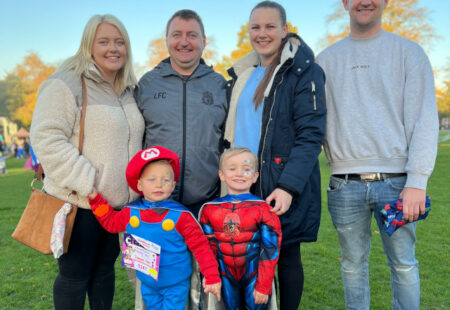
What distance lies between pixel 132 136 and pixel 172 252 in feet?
3.16

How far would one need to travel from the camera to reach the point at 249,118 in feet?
8.94

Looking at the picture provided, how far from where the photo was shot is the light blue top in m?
2.68

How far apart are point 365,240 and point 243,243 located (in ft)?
3.35

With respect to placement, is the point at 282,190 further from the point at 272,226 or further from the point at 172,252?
the point at 172,252

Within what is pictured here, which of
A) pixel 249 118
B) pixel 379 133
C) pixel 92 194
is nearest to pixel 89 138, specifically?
pixel 92 194

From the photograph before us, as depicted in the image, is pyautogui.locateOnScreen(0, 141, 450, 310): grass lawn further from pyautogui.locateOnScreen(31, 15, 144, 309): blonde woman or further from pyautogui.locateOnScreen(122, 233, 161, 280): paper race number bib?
pyautogui.locateOnScreen(122, 233, 161, 280): paper race number bib

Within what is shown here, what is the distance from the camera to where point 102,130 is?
260 centimetres

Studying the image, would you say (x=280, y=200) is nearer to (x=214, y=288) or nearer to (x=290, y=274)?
(x=290, y=274)

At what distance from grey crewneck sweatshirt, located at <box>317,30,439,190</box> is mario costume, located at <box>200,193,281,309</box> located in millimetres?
762

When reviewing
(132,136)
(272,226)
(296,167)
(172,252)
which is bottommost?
(172,252)

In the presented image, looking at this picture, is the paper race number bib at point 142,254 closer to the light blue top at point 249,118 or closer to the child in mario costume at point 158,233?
the child in mario costume at point 158,233

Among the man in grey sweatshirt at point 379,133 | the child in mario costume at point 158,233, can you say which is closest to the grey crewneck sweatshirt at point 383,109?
the man in grey sweatshirt at point 379,133

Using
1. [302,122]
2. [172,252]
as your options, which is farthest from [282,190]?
[172,252]

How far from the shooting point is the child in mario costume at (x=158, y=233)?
2523mm
